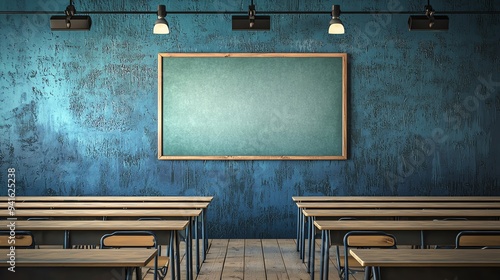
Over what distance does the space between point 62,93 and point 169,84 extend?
145 cm

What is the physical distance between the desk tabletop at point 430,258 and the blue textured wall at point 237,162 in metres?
5.39

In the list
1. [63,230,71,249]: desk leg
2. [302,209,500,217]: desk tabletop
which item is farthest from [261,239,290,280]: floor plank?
[63,230,71,249]: desk leg

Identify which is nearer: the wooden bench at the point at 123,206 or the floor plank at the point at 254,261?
the wooden bench at the point at 123,206

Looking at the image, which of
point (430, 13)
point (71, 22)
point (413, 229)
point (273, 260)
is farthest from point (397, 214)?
point (71, 22)

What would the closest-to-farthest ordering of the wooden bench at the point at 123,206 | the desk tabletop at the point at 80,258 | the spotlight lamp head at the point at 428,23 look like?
the desk tabletop at the point at 80,258 < the wooden bench at the point at 123,206 < the spotlight lamp head at the point at 428,23

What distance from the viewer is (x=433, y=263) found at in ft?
9.27

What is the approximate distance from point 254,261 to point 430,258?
3.81 m

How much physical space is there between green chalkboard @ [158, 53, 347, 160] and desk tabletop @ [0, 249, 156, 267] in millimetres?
5370

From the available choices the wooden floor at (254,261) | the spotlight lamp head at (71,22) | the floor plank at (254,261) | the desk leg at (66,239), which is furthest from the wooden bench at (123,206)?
the spotlight lamp head at (71,22)

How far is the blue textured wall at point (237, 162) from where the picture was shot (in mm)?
8477

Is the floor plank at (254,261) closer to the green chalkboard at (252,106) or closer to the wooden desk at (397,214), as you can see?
the wooden desk at (397,214)

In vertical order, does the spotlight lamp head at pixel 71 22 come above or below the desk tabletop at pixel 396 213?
above

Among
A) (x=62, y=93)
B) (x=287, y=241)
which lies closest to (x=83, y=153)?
(x=62, y=93)

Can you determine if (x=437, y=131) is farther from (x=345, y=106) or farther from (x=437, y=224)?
(x=437, y=224)
